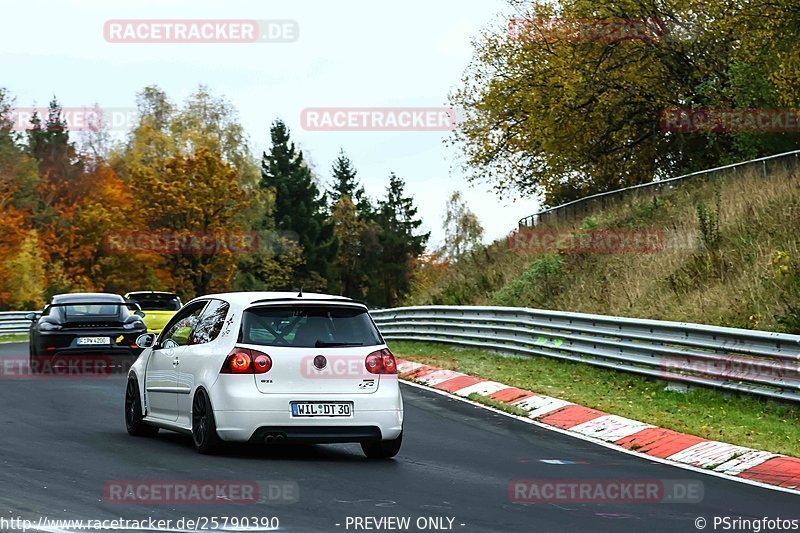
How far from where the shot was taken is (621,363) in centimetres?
1927

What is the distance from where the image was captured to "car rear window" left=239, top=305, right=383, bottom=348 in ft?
37.7

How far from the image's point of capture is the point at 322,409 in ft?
37.2

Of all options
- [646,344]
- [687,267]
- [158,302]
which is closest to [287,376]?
[646,344]

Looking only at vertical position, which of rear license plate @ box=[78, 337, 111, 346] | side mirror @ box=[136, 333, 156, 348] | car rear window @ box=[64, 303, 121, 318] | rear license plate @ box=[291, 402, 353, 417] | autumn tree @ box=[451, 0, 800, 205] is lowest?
rear license plate @ box=[291, 402, 353, 417]

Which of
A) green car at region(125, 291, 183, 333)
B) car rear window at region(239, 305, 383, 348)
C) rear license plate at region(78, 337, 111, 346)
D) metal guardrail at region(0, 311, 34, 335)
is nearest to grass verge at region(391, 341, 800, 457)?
car rear window at region(239, 305, 383, 348)

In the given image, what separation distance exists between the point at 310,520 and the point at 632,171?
3389 centimetres

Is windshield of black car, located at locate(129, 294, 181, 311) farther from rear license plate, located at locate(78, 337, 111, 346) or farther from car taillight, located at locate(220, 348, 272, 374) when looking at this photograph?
car taillight, located at locate(220, 348, 272, 374)

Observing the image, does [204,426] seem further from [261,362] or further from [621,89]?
[621,89]

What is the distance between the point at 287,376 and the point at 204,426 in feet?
3.02

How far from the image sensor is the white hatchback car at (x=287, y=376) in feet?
36.9

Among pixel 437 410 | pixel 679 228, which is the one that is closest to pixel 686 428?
pixel 437 410

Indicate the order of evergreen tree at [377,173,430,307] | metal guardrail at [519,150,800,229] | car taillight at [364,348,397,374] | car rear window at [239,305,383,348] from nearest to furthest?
car rear window at [239,305,383,348]
car taillight at [364,348,397,374]
metal guardrail at [519,150,800,229]
evergreen tree at [377,173,430,307]

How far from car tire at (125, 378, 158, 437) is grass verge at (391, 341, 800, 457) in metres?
5.48

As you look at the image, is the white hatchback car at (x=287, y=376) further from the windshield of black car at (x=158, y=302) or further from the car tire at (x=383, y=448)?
the windshield of black car at (x=158, y=302)
